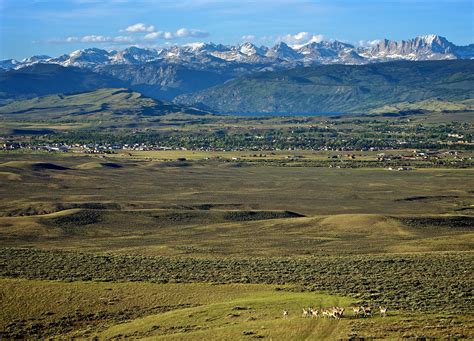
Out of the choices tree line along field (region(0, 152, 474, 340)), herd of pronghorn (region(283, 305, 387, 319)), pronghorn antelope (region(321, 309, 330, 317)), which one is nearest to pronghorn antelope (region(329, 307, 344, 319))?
herd of pronghorn (region(283, 305, 387, 319))

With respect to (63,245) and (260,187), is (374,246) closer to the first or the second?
(63,245)

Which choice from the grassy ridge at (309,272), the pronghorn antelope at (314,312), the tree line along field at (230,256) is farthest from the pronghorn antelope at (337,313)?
the grassy ridge at (309,272)

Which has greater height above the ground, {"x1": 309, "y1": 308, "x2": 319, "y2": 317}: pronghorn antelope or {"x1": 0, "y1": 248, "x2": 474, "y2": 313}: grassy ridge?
{"x1": 309, "y1": 308, "x2": 319, "y2": 317}: pronghorn antelope


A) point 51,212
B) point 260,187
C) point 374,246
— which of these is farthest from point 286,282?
point 260,187

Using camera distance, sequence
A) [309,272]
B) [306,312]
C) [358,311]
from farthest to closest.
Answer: [309,272] → [306,312] → [358,311]

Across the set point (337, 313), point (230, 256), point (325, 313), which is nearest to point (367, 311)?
point (337, 313)

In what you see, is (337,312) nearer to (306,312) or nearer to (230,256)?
(306,312)

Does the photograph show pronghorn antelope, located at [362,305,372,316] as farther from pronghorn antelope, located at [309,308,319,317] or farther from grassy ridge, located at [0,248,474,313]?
grassy ridge, located at [0,248,474,313]

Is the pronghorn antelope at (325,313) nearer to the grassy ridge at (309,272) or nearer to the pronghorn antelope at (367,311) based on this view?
the pronghorn antelope at (367,311)
